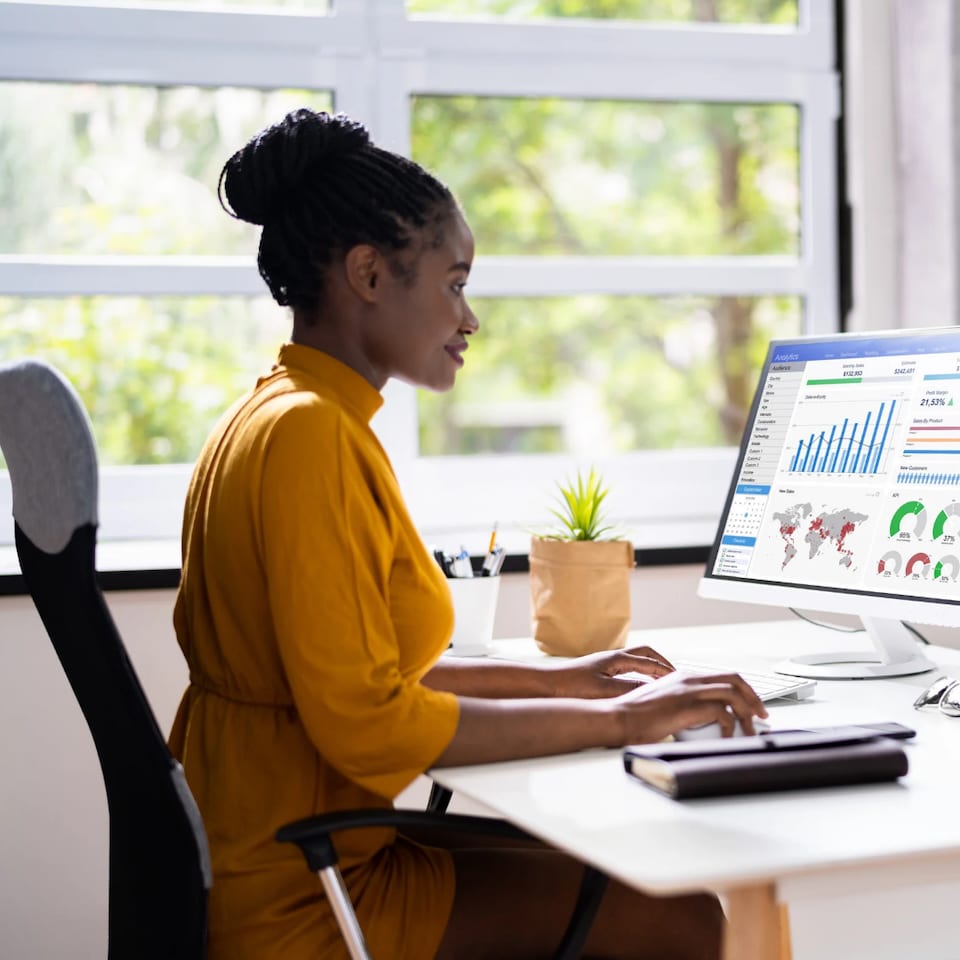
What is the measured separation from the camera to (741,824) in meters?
1.07

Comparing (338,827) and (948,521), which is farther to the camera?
(948,521)

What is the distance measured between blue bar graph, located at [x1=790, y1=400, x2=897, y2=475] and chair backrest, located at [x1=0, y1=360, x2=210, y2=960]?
988 mm

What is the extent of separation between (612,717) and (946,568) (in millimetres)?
529

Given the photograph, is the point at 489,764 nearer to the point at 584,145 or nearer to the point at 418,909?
the point at 418,909

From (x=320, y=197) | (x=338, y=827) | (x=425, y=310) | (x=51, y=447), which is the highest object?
(x=320, y=197)

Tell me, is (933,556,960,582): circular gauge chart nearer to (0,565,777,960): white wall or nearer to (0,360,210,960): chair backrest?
(0,360,210,960): chair backrest

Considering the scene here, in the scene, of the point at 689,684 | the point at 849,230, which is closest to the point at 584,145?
the point at 849,230

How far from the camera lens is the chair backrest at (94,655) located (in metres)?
1.10

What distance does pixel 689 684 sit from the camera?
1306mm

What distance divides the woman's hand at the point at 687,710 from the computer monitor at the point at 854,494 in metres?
0.39

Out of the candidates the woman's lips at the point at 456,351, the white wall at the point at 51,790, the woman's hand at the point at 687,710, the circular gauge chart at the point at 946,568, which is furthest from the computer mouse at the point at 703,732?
the white wall at the point at 51,790

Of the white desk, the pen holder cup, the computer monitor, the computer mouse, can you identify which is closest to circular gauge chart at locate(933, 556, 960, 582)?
the computer monitor

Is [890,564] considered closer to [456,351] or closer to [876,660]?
[876,660]

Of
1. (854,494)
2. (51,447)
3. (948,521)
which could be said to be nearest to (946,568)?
(948,521)
